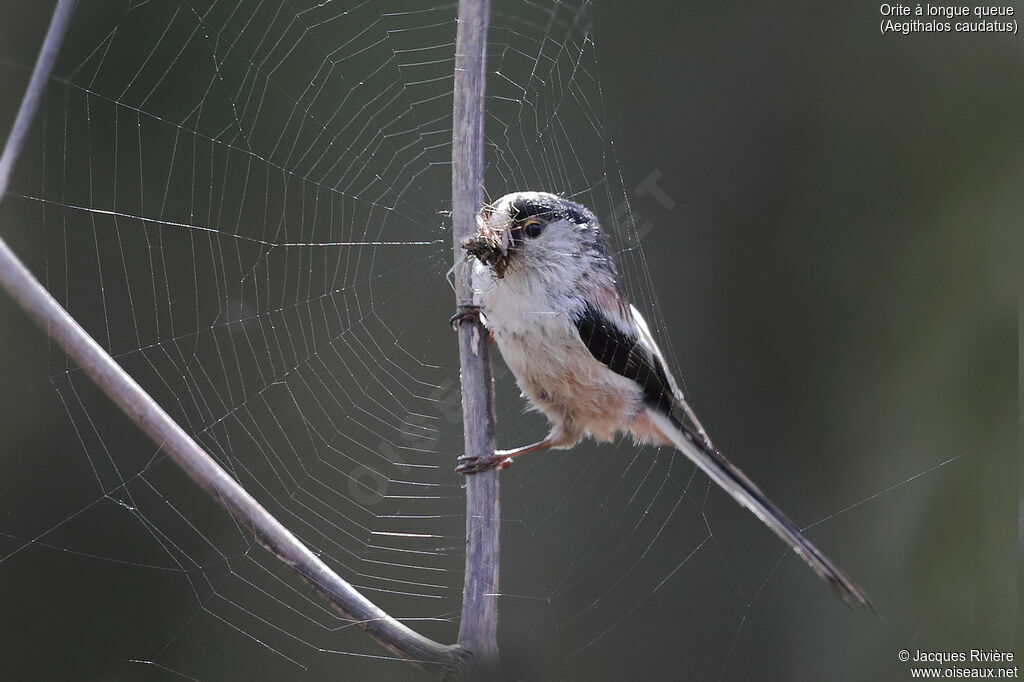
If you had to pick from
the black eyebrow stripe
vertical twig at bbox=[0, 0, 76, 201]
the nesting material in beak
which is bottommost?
the nesting material in beak

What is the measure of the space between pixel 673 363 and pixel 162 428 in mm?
2761

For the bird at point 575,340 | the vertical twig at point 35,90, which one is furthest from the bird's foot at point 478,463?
the vertical twig at point 35,90

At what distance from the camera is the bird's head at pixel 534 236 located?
6.91 ft

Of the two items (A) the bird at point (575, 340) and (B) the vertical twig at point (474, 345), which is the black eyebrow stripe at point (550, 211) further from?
(B) the vertical twig at point (474, 345)

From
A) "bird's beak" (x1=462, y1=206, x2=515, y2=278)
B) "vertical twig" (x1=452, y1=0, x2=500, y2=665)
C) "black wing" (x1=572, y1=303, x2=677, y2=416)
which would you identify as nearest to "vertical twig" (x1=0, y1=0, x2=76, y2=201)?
"vertical twig" (x1=452, y1=0, x2=500, y2=665)

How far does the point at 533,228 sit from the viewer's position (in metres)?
2.31

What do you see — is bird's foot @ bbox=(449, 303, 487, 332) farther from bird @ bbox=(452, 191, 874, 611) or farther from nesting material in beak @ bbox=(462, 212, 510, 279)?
nesting material in beak @ bbox=(462, 212, 510, 279)

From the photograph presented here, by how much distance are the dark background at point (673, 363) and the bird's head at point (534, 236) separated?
642 mm

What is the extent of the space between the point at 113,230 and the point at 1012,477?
3723mm

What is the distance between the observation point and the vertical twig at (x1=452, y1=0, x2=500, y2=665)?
5.35 ft

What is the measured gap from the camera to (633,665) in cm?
382

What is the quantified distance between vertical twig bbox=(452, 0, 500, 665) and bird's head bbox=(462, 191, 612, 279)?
0.10 meters

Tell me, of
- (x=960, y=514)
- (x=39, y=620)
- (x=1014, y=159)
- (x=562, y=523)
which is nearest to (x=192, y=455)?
(x=39, y=620)

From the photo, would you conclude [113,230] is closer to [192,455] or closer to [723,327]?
[192,455]
